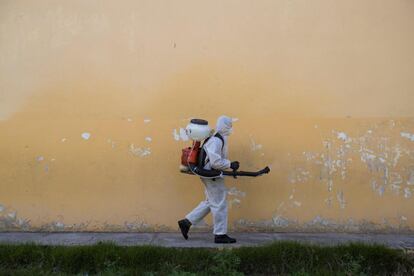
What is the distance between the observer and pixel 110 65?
6.89 metres

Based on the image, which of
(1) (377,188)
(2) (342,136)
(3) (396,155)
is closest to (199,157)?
(2) (342,136)

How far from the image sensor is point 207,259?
5.48 meters

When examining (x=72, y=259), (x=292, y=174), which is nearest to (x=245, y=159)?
(x=292, y=174)

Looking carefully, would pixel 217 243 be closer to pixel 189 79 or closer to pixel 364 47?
pixel 189 79

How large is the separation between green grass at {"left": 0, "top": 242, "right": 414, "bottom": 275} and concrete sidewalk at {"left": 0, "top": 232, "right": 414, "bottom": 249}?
0.46 meters

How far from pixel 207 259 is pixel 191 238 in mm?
929

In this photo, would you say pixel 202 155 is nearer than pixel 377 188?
Yes

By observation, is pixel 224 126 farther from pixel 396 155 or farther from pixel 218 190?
pixel 396 155

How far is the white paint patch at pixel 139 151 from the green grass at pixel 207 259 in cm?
155

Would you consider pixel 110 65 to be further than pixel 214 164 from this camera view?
Yes

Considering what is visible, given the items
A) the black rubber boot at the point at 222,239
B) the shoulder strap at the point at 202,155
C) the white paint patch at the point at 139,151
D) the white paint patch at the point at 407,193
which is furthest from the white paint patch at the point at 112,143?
the white paint patch at the point at 407,193

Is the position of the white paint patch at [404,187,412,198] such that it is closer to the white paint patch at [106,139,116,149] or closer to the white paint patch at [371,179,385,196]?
the white paint patch at [371,179,385,196]

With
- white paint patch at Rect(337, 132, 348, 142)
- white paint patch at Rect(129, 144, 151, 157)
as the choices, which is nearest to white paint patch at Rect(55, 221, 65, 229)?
white paint patch at Rect(129, 144, 151, 157)

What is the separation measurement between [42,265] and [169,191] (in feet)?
6.45
